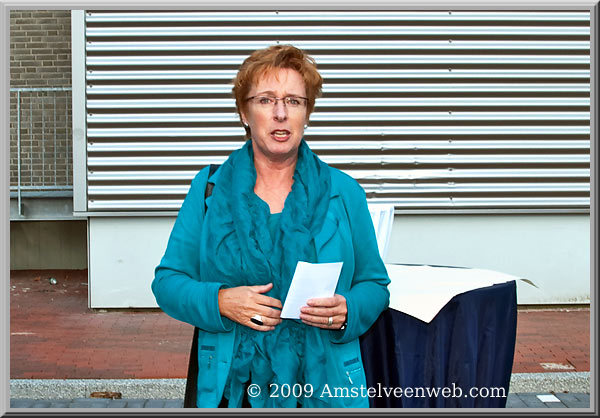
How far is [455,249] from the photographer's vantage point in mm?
8203

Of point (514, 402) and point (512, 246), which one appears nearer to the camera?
point (514, 402)

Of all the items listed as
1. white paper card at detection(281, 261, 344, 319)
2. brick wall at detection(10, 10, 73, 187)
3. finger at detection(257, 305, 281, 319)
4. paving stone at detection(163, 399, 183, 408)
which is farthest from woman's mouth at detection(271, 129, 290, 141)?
brick wall at detection(10, 10, 73, 187)

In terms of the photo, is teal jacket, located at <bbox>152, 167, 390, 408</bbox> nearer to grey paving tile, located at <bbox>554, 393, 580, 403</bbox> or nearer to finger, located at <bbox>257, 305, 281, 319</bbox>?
finger, located at <bbox>257, 305, 281, 319</bbox>

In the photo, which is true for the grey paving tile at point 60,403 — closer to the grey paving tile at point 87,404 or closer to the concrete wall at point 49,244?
the grey paving tile at point 87,404

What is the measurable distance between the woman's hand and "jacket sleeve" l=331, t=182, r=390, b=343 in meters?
0.25

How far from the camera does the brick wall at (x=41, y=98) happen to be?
1091 cm

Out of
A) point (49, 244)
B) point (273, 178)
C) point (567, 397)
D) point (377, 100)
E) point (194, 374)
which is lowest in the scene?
point (567, 397)

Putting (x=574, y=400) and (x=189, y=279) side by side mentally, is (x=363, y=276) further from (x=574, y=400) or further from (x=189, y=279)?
(x=574, y=400)

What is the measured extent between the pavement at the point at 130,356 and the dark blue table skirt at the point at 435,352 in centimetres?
240

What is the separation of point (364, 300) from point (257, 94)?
0.81m

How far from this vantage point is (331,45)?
794 centimetres

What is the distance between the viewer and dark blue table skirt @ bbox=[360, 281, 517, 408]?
115 inches

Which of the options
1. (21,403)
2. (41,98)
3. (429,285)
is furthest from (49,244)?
(429,285)

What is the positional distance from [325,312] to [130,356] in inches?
176
